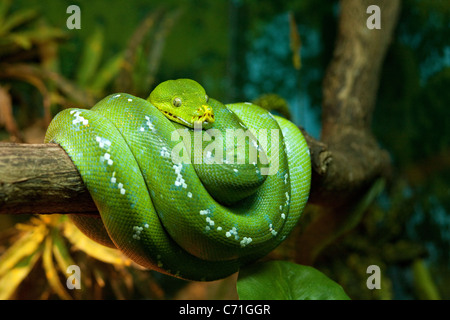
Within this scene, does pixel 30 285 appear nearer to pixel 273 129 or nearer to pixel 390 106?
pixel 273 129

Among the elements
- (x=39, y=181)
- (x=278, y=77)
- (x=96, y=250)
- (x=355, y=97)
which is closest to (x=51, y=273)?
(x=96, y=250)

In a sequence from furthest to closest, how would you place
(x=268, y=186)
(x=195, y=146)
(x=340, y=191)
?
(x=340, y=191) < (x=268, y=186) < (x=195, y=146)

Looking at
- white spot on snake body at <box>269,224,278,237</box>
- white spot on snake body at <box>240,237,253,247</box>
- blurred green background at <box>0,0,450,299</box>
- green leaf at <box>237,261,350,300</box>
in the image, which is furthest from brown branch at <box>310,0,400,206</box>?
white spot on snake body at <box>240,237,253,247</box>

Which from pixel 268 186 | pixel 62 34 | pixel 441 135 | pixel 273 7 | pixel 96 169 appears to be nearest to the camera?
pixel 96 169

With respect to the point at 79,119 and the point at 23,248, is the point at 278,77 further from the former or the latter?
the point at 79,119

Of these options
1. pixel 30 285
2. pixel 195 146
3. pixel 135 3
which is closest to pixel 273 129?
pixel 195 146

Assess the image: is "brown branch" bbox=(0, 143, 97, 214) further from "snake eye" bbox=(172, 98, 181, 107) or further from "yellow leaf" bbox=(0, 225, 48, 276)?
"yellow leaf" bbox=(0, 225, 48, 276)

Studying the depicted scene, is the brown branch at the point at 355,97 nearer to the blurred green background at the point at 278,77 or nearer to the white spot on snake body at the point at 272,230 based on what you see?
the blurred green background at the point at 278,77
